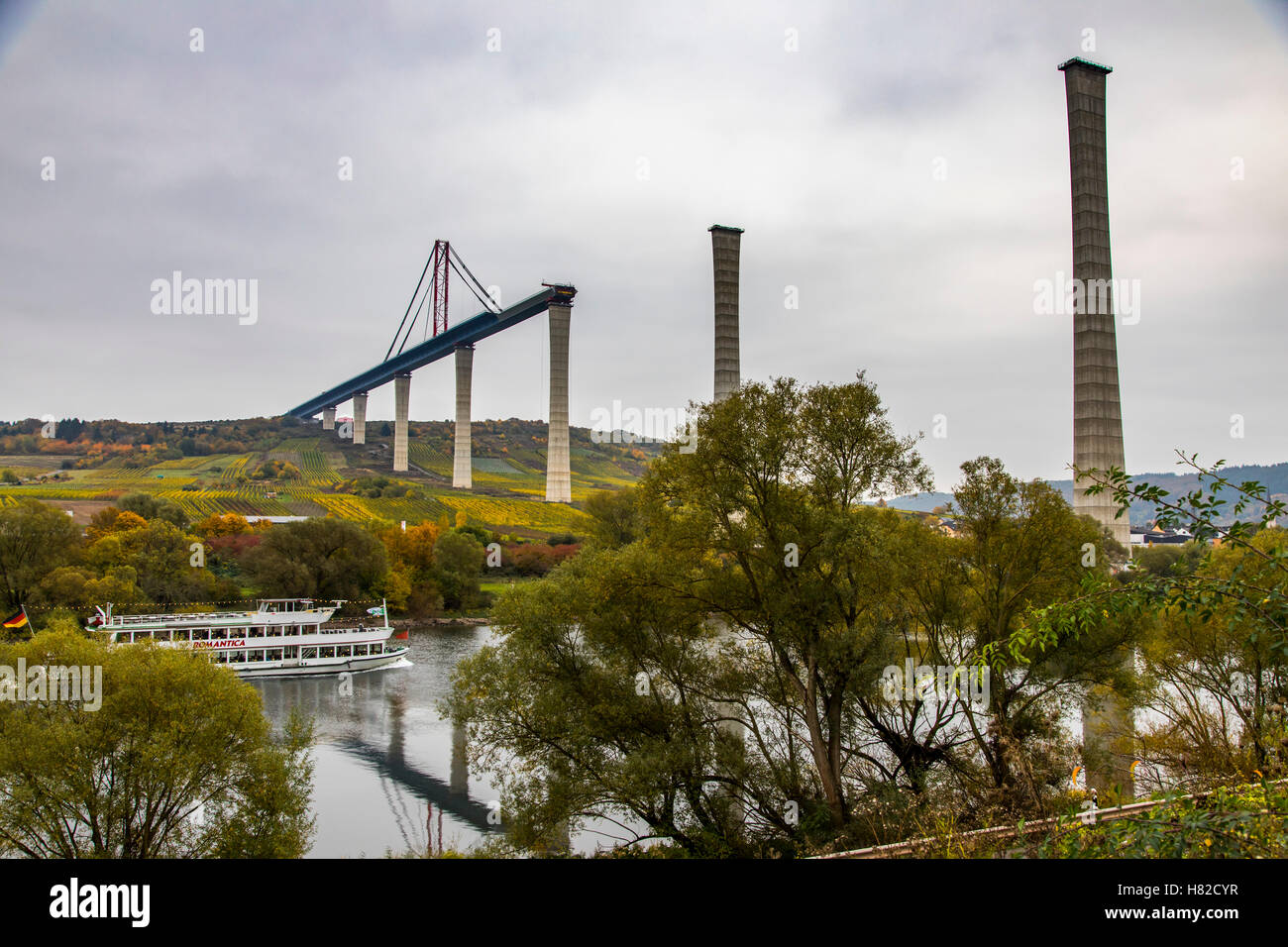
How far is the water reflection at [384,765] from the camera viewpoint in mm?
17359

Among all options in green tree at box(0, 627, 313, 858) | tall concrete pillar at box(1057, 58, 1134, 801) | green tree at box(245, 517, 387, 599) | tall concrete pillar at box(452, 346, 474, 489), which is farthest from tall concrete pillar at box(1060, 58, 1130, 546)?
tall concrete pillar at box(452, 346, 474, 489)

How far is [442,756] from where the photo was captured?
74.0 feet

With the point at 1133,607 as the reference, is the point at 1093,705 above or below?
below

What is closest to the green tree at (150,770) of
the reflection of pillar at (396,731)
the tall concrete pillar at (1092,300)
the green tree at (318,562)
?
the reflection of pillar at (396,731)

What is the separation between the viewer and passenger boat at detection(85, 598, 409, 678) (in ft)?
111

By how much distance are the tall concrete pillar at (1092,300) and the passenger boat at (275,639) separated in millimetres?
28826

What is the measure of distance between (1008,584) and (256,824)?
13.8 m

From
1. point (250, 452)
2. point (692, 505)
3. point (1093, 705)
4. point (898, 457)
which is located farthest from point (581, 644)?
point (250, 452)

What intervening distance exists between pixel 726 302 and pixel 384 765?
29114mm

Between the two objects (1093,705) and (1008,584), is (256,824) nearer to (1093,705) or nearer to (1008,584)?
(1008,584)

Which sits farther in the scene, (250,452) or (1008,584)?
(250,452)

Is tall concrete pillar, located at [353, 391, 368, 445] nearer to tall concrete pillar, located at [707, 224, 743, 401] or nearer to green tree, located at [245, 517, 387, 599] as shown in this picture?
green tree, located at [245, 517, 387, 599]

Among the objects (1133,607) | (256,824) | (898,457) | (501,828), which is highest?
(898,457)
